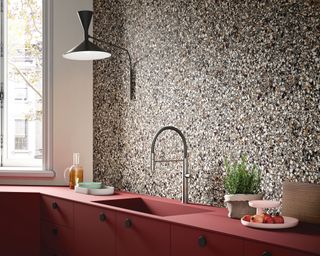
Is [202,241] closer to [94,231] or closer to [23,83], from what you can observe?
[94,231]

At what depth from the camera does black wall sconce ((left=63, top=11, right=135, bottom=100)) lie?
134 inches

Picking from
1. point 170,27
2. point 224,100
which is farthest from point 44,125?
point 224,100

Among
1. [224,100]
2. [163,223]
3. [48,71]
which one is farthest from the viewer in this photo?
[48,71]

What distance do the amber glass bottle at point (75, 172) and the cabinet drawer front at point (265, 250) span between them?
1.88 metres

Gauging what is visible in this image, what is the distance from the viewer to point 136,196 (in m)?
3.50

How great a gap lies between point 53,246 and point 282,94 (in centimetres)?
170

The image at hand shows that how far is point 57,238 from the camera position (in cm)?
348

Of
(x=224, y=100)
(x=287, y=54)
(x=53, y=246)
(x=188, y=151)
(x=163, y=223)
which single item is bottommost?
(x=53, y=246)

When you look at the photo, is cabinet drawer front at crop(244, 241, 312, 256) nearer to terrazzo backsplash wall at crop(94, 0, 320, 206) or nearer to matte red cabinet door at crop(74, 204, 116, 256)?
terrazzo backsplash wall at crop(94, 0, 320, 206)

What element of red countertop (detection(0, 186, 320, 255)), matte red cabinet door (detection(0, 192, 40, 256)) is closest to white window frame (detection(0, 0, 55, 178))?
matte red cabinet door (detection(0, 192, 40, 256))

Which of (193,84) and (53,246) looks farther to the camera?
(53,246)

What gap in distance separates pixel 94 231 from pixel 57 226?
438 millimetres

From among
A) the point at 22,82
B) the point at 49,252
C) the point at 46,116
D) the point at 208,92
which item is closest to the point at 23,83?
the point at 22,82

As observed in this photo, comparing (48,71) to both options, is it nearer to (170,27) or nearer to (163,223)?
(170,27)
